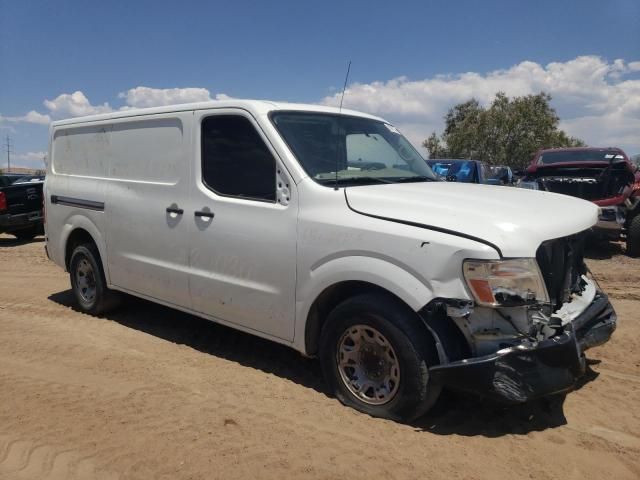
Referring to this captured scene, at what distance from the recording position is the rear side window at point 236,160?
13.0ft

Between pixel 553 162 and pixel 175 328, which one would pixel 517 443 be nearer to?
pixel 175 328

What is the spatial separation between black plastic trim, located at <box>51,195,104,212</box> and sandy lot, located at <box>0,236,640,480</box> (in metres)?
1.36

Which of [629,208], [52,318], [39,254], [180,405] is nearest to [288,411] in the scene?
[180,405]

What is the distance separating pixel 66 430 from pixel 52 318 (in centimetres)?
295

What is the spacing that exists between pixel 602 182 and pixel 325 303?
830 centimetres

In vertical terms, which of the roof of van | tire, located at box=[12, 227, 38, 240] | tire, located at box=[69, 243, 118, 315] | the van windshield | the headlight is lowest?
tire, located at box=[12, 227, 38, 240]

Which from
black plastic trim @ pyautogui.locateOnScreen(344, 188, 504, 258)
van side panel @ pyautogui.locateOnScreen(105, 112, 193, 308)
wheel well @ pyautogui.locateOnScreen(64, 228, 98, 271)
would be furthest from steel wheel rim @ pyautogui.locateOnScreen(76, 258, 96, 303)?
black plastic trim @ pyautogui.locateOnScreen(344, 188, 504, 258)

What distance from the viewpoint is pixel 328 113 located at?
4445mm

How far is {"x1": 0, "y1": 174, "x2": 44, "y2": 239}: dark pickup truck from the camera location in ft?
39.9

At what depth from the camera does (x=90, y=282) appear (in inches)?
235

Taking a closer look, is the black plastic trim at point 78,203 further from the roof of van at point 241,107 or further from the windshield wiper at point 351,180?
the windshield wiper at point 351,180

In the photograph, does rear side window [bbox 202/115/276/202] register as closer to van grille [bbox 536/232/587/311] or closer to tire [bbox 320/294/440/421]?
tire [bbox 320/294/440/421]

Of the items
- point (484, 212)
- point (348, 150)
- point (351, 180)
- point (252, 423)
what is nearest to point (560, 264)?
point (484, 212)

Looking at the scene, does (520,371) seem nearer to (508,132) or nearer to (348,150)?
(348,150)
